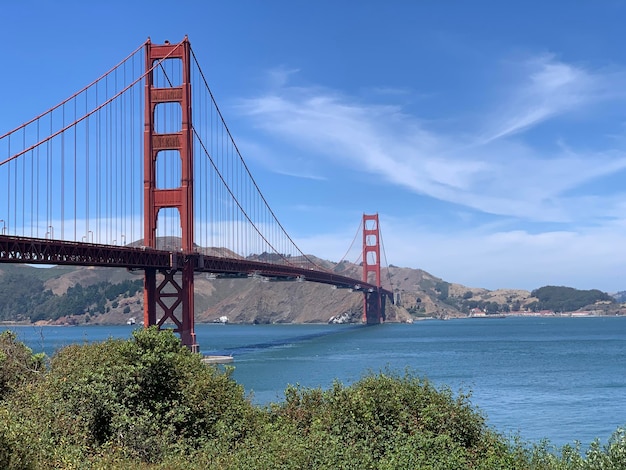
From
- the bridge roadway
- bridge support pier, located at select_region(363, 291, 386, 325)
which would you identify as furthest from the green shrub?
bridge support pier, located at select_region(363, 291, 386, 325)

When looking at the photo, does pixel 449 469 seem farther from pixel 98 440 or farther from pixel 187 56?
pixel 187 56

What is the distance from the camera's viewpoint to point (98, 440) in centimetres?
1645

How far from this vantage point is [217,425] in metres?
17.7

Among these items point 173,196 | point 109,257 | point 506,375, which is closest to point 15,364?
point 109,257

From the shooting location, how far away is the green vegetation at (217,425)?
13820 mm

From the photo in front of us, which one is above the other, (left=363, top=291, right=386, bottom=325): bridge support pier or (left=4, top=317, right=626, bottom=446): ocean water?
(left=363, top=291, right=386, bottom=325): bridge support pier

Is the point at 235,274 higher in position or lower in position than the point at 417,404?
higher

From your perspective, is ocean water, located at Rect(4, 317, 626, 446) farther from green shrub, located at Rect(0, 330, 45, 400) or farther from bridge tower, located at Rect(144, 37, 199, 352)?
bridge tower, located at Rect(144, 37, 199, 352)

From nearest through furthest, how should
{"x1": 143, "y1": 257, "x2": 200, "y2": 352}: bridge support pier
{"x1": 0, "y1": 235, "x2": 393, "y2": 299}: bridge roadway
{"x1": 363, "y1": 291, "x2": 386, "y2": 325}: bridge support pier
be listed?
{"x1": 0, "y1": 235, "x2": 393, "y2": 299}: bridge roadway < {"x1": 143, "y1": 257, "x2": 200, "y2": 352}: bridge support pier < {"x1": 363, "y1": 291, "x2": 386, "y2": 325}: bridge support pier

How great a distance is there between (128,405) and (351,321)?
494 feet

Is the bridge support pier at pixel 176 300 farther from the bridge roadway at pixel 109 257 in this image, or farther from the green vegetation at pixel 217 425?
the green vegetation at pixel 217 425

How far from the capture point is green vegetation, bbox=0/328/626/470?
45.3ft

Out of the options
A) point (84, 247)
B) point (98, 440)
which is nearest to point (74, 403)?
point (98, 440)

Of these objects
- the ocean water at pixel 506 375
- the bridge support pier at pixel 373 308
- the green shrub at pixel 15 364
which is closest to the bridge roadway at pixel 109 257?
the ocean water at pixel 506 375
